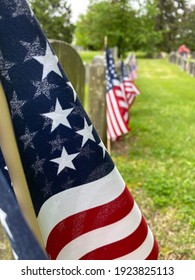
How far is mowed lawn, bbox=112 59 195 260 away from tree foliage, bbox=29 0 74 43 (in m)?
1.25

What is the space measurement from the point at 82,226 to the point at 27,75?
0.36 m

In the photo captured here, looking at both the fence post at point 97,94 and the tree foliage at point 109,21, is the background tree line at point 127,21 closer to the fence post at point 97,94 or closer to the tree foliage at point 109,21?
the tree foliage at point 109,21

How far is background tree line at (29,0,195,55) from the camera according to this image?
3.31 meters

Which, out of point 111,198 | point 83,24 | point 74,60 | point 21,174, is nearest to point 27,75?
point 21,174

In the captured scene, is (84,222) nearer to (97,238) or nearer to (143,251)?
(97,238)

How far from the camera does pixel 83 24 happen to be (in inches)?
228

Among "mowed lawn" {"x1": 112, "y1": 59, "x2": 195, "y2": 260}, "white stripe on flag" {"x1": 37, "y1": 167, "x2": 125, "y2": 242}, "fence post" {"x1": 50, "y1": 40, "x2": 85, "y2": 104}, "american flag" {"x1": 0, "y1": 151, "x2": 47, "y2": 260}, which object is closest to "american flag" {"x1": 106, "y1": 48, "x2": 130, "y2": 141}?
"mowed lawn" {"x1": 112, "y1": 59, "x2": 195, "y2": 260}

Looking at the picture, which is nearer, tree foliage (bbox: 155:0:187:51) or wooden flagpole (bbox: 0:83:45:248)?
wooden flagpole (bbox: 0:83:45:248)

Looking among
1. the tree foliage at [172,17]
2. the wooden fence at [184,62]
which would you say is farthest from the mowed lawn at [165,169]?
the wooden fence at [184,62]

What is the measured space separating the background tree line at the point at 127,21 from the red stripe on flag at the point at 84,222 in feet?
6.34

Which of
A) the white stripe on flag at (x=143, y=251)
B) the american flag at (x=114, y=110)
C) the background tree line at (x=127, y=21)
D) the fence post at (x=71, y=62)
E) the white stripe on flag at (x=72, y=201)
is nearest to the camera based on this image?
the white stripe on flag at (x=72, y=201)

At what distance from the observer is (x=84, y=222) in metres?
0.99

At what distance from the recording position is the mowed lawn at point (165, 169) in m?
2.65

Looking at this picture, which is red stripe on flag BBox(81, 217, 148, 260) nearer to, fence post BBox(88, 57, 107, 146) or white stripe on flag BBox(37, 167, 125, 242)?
white stripe on flag BBox(37, 167, 125, 242)
